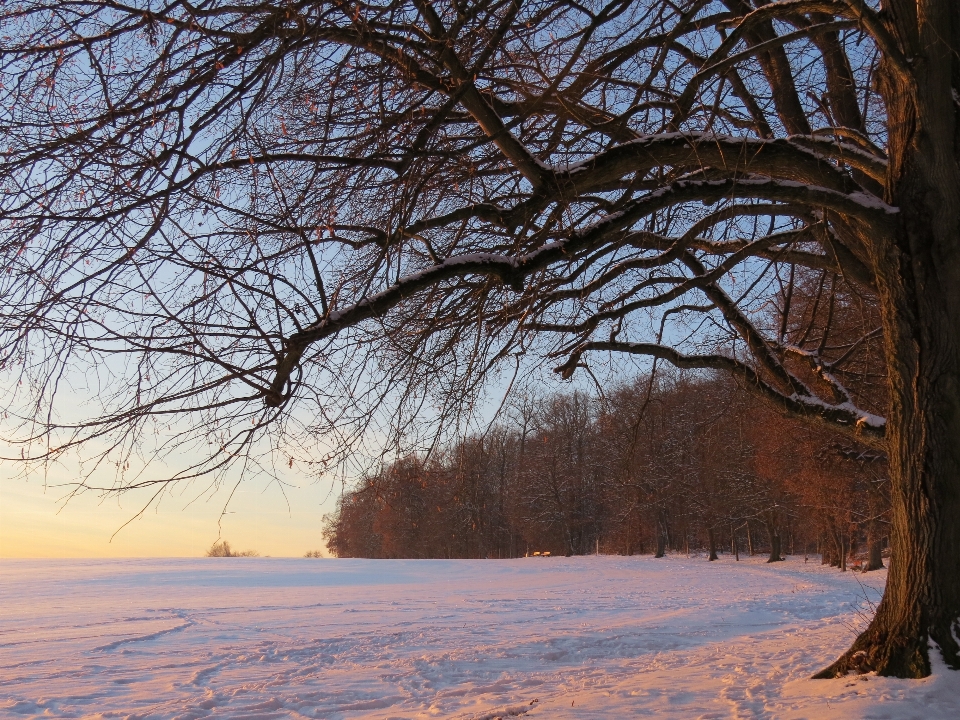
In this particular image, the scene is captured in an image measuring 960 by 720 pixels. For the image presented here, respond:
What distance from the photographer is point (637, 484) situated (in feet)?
37.9

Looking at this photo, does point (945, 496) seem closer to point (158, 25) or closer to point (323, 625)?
point (158, 25)

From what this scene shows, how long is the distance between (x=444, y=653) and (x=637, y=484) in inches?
149

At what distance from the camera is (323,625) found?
1394cm

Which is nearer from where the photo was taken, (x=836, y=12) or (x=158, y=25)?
(x=158, y=25)

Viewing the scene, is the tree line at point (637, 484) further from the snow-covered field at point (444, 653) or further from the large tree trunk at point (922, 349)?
the large tree trunk at point (922, 349)

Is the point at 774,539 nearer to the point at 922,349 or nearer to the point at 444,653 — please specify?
the point at 444,653

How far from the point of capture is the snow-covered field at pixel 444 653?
654 cm

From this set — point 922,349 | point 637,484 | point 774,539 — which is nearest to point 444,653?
point 637,484

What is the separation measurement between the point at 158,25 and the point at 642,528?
138 ft

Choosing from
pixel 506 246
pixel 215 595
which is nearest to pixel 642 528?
pixel 215 595

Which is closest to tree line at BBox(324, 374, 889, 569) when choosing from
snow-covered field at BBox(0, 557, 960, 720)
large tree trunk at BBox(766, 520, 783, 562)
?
large tree trunk at BBox(766, 520, 783, 562)

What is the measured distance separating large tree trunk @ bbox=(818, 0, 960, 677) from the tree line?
9.95ft

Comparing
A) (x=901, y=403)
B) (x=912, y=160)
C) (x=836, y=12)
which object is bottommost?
(x=901, y=403)

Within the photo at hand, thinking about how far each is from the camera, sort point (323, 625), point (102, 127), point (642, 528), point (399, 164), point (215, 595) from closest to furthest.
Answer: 1. point (102, 127)
2. point (399, 164)
3. point (323, 625)
4. point (215, 595)
5. point (642, 528)
